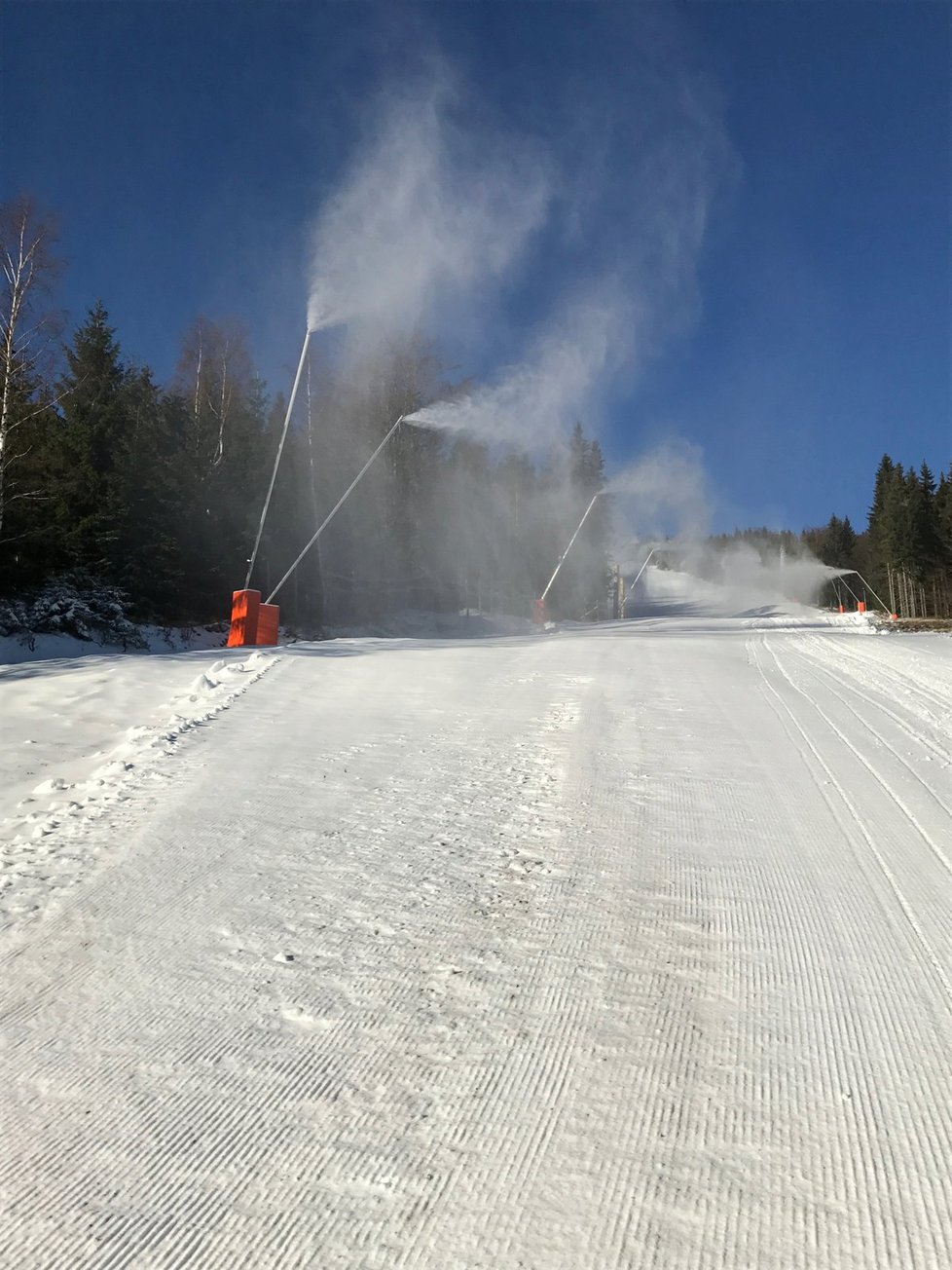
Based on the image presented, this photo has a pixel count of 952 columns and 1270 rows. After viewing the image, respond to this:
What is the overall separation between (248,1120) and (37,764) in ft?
14.6

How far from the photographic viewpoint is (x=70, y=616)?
17.3 m

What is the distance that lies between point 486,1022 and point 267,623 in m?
13.1

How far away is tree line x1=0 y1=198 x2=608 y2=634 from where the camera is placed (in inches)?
734

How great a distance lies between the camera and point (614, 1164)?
217 centimetres

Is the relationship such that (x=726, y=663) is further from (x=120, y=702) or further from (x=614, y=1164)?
(x=614, y=1164)

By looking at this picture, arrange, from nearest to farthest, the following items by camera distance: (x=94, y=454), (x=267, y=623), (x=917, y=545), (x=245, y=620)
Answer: (x=245, y=620), (x=267, y=623), (x=94, y=454), (x=917, y=545)

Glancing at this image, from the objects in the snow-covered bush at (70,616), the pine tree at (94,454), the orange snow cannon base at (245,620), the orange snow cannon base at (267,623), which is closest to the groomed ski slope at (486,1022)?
the orange snow cannon base at (245,620)

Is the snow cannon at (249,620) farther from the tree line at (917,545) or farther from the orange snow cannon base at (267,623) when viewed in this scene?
the tree line at (917,545)

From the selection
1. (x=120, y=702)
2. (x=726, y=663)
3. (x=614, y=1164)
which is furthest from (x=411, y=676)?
(x=614, y=1164)

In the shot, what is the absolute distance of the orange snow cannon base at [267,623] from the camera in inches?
595

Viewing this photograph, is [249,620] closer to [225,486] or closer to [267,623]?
[267,623]

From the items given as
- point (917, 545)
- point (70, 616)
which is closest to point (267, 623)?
point (70, 616)

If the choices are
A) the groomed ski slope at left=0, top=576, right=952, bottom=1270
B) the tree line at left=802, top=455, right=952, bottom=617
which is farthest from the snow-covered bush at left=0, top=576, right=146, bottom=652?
the tree line at left=802, top=455, right=952, bottom=617

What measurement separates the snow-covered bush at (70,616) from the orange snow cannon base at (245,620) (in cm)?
415
